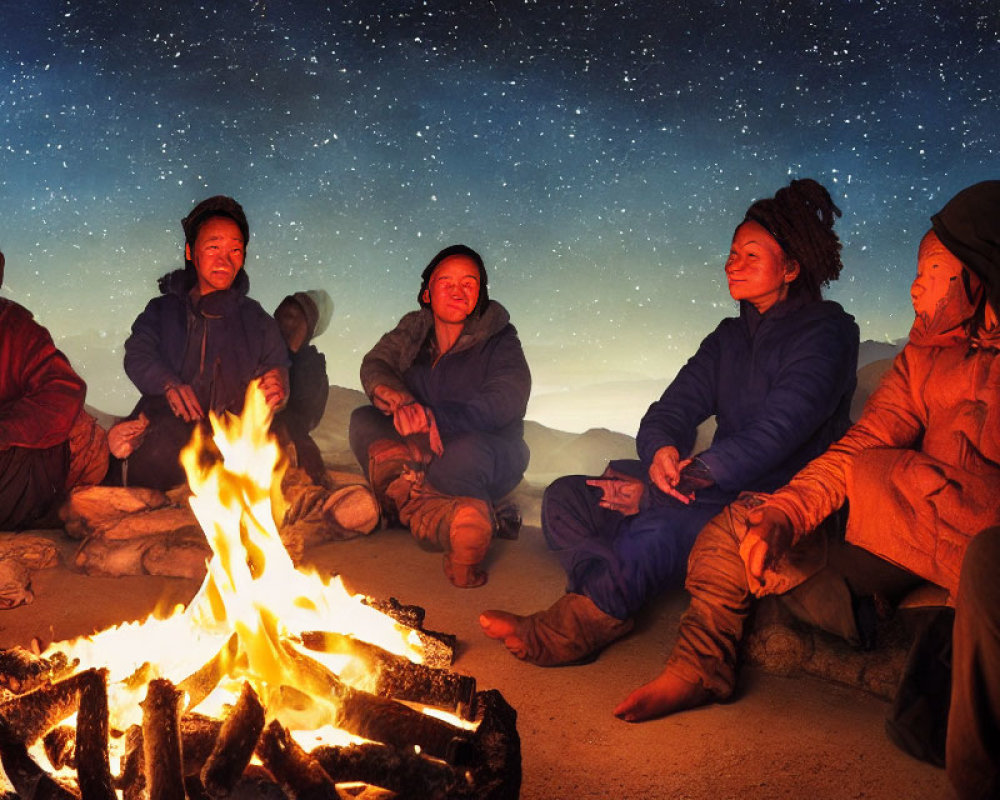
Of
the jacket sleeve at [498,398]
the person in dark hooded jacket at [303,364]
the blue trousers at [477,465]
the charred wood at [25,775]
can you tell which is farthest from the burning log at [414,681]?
the person in dark hooded jacket at [303,364]

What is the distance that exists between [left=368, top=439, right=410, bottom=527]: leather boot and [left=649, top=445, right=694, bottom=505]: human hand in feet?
6.86

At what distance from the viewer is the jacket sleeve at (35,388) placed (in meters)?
4.73

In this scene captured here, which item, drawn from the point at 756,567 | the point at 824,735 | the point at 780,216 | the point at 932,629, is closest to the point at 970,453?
the point at 932,629

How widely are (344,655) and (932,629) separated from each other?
2.12 meters

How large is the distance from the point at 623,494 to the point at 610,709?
4.15 feet

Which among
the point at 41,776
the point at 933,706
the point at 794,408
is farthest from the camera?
the point at 794,408

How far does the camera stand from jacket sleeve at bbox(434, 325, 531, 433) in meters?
5.57

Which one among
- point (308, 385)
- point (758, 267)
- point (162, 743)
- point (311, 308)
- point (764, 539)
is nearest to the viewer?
point (162, 743)

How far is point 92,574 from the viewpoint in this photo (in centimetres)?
494

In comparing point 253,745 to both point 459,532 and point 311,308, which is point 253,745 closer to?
point 459,532

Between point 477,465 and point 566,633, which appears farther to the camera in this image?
point 477,465

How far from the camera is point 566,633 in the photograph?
3766mm

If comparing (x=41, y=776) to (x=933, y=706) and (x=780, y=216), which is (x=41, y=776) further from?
(x=780, y=216)

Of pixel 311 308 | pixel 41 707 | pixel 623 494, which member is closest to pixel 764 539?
pixel 623 494
